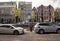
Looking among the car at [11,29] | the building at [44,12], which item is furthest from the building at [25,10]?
the car at [11,29]

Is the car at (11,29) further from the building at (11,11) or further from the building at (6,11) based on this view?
the building at (6,11)

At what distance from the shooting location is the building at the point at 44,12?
89481 millimetres

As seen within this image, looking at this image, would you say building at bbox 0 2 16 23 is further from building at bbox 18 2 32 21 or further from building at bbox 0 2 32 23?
building at bbox 18 2 32 21

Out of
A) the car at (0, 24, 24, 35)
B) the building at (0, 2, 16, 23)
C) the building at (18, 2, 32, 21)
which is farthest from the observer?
the building at (18, 2, 32, 21)

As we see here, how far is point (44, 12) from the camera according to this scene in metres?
91.5

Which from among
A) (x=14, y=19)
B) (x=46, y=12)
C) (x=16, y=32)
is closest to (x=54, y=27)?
(x=16, y=32)

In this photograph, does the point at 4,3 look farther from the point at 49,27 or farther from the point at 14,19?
the point at 49,27

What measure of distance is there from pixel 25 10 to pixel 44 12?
8.64m

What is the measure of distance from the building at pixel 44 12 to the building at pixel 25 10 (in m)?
4.23

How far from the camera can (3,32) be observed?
2608 cm

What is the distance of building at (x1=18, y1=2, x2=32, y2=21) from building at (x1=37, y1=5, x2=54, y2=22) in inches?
166

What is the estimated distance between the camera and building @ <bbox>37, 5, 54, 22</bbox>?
89.5m

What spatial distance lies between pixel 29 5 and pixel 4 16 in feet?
42.3

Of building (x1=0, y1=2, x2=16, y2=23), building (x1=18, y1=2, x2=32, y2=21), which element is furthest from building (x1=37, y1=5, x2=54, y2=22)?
building (x1=0, y1=2, x2=16, y2=23)
